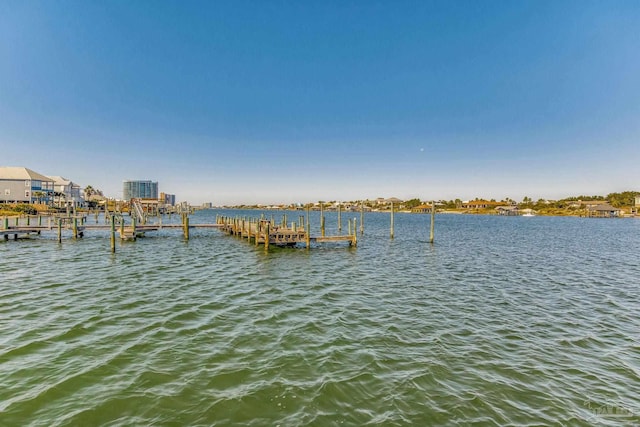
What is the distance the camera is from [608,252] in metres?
33.7

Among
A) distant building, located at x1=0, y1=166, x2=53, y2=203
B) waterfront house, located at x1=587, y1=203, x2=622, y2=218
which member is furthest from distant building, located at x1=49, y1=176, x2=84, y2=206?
waterfront house, located at x1=587, y1=203, x2=622, y2=218

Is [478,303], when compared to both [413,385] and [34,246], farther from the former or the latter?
[34,246]

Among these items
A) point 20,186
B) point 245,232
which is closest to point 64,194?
point 20,186

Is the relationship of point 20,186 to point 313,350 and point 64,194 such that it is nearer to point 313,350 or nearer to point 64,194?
point 64,194

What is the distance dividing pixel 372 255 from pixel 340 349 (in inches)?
817

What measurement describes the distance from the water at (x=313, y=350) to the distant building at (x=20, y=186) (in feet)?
310

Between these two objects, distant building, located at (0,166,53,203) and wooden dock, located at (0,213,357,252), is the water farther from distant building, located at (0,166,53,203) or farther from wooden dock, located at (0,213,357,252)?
distant building, located at (0,166,53,203)

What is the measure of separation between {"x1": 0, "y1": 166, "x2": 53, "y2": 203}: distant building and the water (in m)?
94.4

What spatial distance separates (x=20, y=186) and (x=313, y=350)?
11492 centimetres

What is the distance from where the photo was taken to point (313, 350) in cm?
947

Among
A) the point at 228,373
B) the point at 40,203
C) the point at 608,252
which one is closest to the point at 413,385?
the point at 228,373

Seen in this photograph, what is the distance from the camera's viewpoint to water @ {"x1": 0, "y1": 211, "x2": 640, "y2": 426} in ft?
21.9

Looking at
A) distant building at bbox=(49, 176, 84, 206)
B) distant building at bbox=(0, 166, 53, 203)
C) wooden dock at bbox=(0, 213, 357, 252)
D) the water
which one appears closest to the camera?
the water

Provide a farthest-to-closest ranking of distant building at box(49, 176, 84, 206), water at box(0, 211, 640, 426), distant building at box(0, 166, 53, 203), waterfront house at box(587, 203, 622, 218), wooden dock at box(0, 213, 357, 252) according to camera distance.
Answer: waterfront house at box(587, 203, 622, 218)
distant building at box(49, 176, 84, 206)
distant building at box(0, 166, 53, 203)
wooden dock at box(0, 213, 357, 252)
water at box(0, 211, 640, 426)
